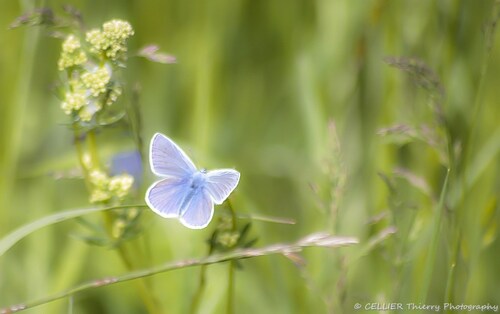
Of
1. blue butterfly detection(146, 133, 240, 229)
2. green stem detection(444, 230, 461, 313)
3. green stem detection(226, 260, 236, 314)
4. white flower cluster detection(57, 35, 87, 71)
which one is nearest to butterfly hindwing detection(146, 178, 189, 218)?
blue butterfly detection(146, 133, 240, 229)

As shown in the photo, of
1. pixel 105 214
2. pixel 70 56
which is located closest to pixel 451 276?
pixel 105 214

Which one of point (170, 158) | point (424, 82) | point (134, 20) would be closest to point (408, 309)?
point (424, 82)

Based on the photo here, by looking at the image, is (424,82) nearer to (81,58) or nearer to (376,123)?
(81,58)

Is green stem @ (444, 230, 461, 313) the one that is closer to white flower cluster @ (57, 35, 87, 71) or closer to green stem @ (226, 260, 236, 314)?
green stem @ (226, 260, 236, 314)

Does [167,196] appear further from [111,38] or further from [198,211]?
[111,38]

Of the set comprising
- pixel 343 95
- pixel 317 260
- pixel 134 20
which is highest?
pixel 134 20

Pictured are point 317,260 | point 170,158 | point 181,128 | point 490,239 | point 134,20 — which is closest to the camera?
point 170,158
